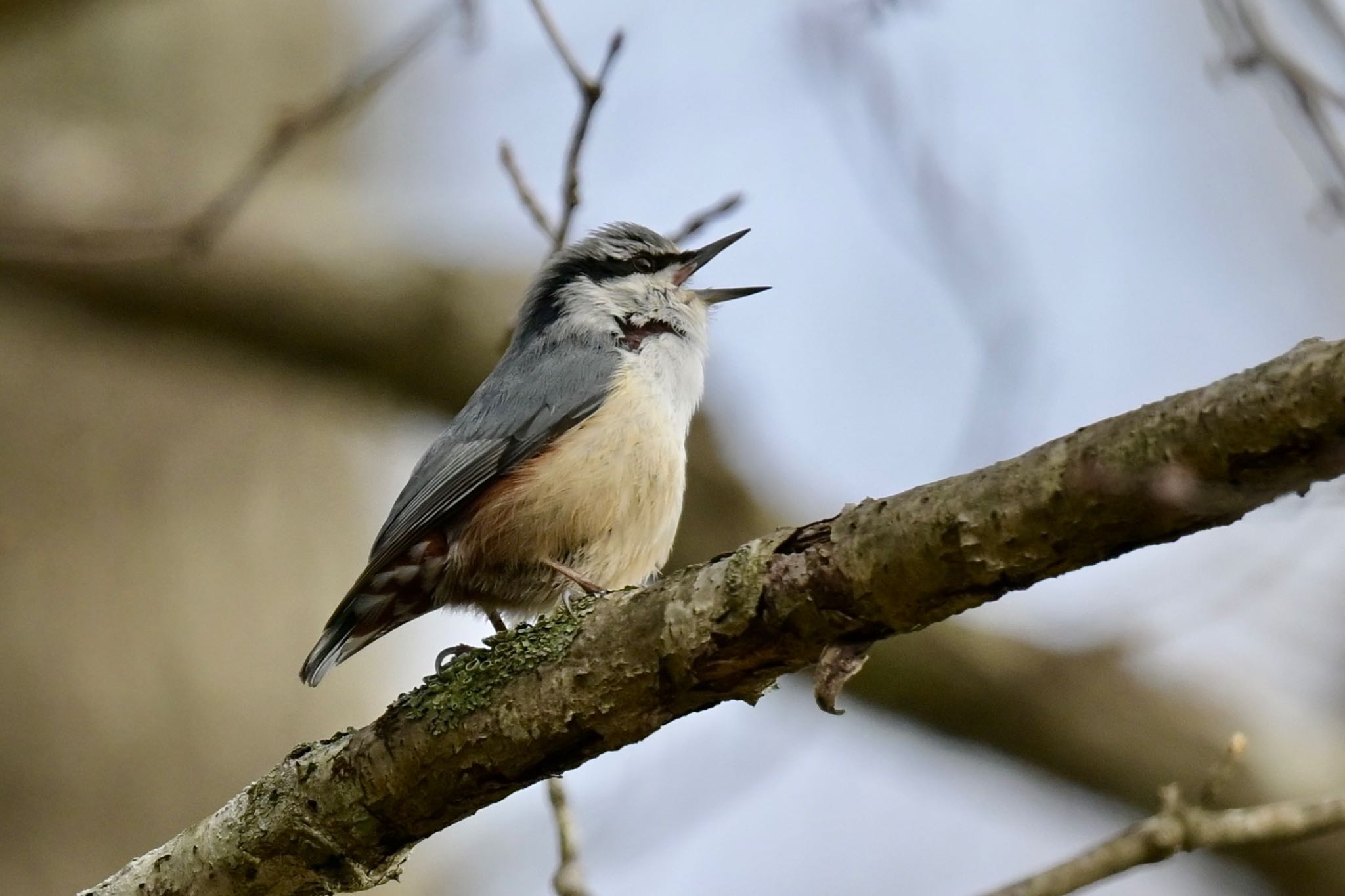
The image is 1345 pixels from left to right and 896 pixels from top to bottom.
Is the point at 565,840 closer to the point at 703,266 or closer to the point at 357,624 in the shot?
the point at 357,624

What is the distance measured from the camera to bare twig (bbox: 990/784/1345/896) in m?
2.14

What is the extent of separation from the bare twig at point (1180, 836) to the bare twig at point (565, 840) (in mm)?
1084

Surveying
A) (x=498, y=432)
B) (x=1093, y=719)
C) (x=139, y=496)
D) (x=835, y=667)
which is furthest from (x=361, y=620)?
(x=1093, y=719)

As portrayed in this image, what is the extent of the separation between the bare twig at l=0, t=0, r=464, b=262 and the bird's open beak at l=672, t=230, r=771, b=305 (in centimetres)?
103

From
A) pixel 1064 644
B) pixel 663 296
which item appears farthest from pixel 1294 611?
pixel 663 296

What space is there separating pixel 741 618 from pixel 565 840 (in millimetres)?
1275

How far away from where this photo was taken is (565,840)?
116 inches

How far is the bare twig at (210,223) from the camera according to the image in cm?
338

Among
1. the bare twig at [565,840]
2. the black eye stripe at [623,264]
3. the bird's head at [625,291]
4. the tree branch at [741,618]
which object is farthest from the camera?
the black eye stripe at [623,264]

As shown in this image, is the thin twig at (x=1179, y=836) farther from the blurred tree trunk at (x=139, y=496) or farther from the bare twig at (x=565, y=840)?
the blurred tree trunk at (x=139, y=496)

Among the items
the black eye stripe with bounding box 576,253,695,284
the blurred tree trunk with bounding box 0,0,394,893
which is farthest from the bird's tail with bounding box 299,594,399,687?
the blurred tree trunk with bounding box 0,0,394,893

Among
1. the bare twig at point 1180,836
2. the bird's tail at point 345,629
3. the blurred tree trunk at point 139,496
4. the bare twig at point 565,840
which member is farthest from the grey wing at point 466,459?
the bare twig at point 1180,836

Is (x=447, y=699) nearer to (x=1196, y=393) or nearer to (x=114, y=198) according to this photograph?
(x=1196, y=393)

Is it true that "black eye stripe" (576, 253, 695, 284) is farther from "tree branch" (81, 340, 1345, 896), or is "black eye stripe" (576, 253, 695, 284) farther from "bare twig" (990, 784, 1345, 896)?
"bare twig" (990, 784, 1345, 896)
